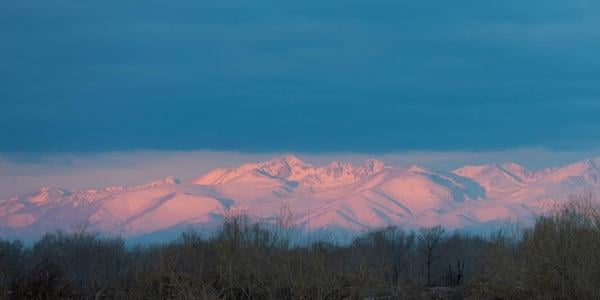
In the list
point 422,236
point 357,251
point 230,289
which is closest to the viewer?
point 230,289

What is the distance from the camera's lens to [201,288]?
36.1 meters

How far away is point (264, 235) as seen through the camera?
41438mm

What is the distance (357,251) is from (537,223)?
7.66 metres

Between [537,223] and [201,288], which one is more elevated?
[537,223]

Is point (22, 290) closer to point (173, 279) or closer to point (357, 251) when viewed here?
point (173, 279)

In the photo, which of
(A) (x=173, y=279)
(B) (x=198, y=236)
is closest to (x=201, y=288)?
(A) (x=173, y=279)

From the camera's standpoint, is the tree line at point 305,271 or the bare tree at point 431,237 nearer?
the tree line at point 305,271

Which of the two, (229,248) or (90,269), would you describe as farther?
(90,269)

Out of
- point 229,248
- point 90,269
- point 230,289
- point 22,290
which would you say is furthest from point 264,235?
point 90,269

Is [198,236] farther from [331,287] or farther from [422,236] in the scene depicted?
[422,236]

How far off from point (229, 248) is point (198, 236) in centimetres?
471

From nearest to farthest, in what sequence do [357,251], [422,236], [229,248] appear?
[229,248], [357,251], [422,236]

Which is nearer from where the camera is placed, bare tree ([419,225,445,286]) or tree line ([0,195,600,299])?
tree line ([0,195,600,299])

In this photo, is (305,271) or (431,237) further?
(431,237)
